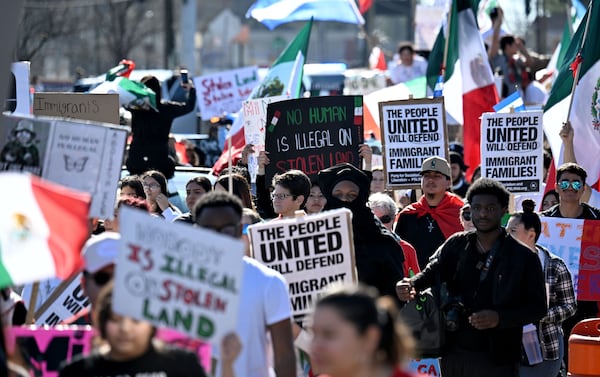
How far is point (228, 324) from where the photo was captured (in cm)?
515

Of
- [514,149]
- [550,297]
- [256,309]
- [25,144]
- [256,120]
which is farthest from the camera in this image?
[514,149]

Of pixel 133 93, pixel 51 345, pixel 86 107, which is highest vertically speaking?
pixel 133 93

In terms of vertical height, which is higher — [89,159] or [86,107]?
[86,107]

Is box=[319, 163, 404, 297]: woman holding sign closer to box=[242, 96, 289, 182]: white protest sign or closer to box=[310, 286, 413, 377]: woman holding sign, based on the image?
box=[310, 286, 413, 377]: woman holding sign

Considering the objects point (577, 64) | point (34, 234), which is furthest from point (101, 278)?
point (577, 64)

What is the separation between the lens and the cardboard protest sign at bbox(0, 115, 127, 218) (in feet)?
21.1

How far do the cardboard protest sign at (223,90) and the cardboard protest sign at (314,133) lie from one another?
8121mm

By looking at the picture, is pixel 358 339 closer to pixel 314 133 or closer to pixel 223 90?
pixel 314 133

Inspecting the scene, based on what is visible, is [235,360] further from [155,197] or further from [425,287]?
[155,197]

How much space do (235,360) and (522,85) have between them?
1487cm

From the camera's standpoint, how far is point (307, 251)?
7.38m

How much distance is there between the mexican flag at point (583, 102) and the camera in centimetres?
1278

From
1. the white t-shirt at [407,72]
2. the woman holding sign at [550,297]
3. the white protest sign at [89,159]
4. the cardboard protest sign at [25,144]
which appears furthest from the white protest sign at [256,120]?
the white t-shirt at [407,72]

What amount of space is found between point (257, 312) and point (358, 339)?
4.41ft
